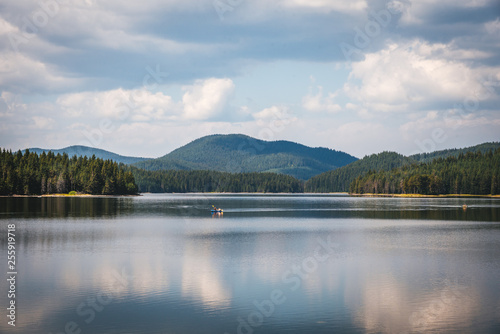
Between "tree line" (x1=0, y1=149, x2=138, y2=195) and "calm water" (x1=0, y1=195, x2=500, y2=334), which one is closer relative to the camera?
"calm water" (x1=0, y1=195, x2=500, y2=334)

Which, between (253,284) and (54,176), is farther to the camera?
(54,176)

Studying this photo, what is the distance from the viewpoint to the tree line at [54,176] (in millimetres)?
148500

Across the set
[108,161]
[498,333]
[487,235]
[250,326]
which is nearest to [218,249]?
[250,326]

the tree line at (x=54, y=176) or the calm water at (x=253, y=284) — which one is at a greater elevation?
the tree line at (x=54, y=176)

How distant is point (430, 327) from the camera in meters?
19.6

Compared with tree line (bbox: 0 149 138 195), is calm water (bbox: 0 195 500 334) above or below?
below

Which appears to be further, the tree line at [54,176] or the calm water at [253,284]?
the tree line at [54,176]

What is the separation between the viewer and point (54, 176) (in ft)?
545

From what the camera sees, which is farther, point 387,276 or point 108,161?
point 108,161

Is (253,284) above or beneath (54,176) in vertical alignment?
beneath

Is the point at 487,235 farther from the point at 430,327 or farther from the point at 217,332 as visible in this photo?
the point at 217,332

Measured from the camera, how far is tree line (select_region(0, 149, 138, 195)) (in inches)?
5846

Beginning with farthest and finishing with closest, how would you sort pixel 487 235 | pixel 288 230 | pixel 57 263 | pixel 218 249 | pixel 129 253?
1. pixel 288 230
2. pixel 487 235
3. pixel 218 249
4. pixel 129 253
5. pixel 57 263

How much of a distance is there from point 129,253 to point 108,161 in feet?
505
